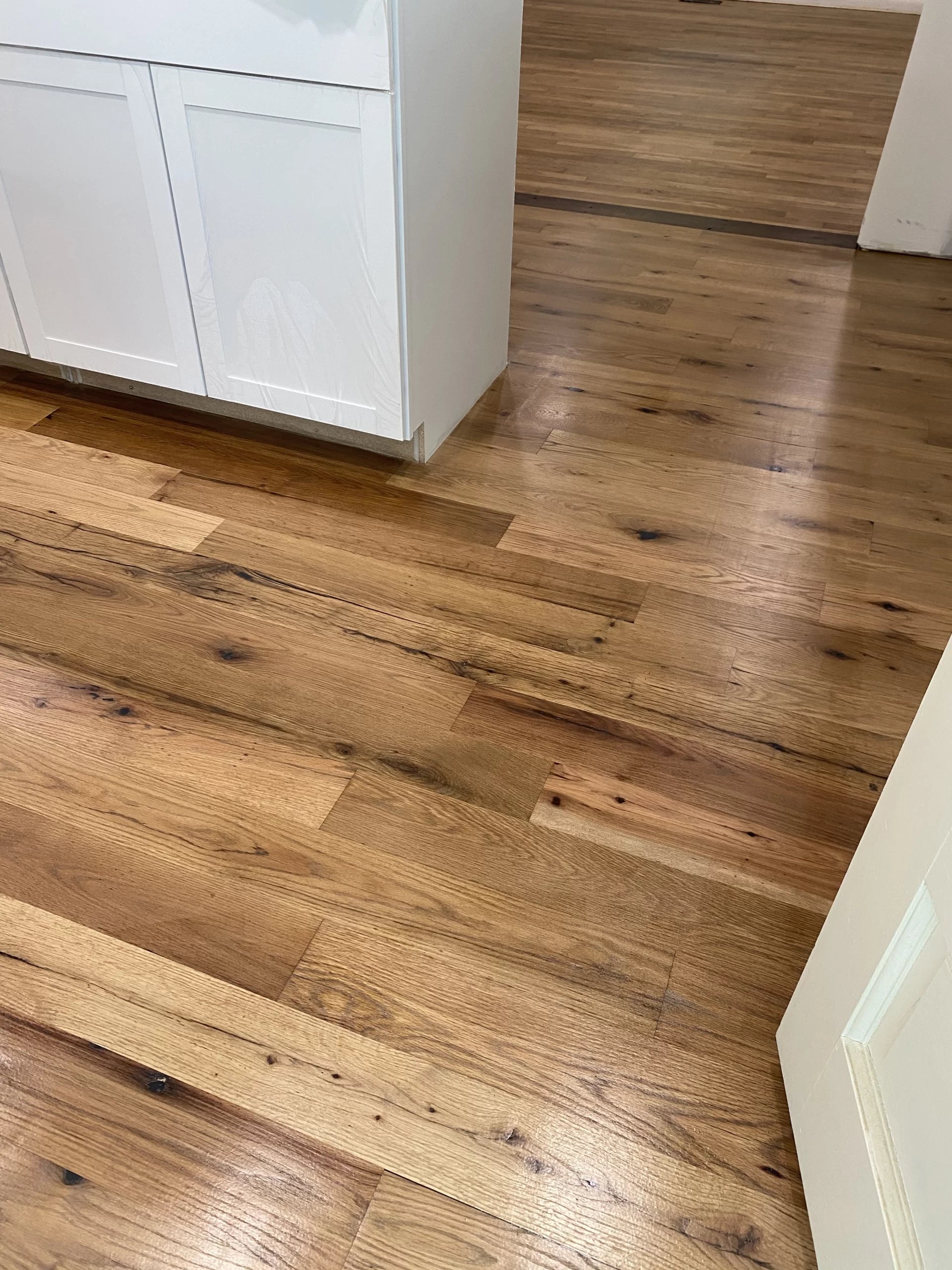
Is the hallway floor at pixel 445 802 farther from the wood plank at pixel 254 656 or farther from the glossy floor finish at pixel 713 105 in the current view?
the glossy floor finish at pixel 713 105

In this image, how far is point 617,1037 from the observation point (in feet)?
3.90

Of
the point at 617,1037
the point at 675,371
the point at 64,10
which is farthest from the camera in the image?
the point at 675,371

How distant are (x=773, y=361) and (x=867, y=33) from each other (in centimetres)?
463

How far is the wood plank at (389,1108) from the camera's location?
1.04 meters

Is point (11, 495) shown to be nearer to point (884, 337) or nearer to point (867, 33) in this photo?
point (884, 337)

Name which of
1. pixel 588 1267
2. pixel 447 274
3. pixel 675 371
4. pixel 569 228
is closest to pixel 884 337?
pixel 675 371

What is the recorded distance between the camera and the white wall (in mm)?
2982

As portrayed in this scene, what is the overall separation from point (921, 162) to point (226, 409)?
7.77 feet

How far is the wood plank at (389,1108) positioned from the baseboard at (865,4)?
7.35 metres

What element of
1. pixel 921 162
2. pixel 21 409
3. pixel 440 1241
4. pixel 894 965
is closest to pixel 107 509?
pixel 21 409

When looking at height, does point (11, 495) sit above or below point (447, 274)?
below

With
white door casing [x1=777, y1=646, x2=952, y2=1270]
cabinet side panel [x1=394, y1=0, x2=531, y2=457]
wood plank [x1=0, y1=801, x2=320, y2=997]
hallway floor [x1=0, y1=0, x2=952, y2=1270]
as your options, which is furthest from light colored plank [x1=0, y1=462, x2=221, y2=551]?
white door casing [x1=777, y1=646, x2=952, y2=1270]

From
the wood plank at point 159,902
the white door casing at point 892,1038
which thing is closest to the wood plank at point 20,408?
the wood plank at point 159,902

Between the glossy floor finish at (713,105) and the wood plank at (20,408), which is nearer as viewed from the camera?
the wood plank at (20,408)
